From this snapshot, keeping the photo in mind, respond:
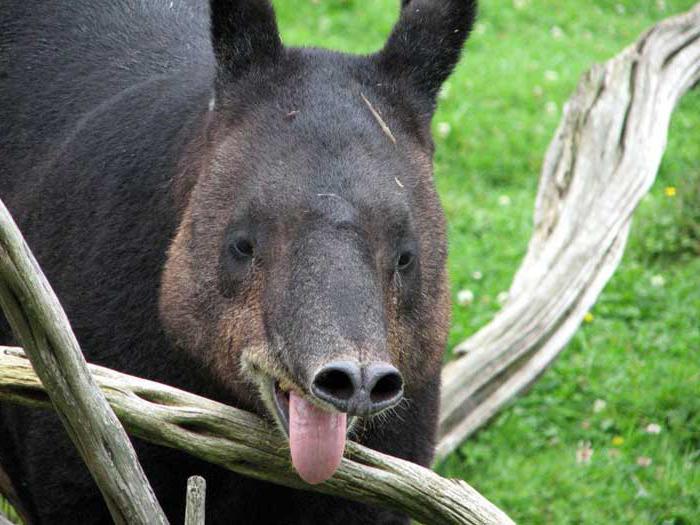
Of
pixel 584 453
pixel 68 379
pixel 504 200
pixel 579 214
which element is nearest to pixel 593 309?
pixel 579 214

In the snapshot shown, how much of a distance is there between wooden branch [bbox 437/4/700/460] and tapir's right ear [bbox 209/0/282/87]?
2496mm

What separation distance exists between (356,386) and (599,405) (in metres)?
3.89

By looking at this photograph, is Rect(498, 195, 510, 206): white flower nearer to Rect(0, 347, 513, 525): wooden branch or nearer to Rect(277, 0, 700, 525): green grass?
Rect(277, 0, 700, 525): green grass

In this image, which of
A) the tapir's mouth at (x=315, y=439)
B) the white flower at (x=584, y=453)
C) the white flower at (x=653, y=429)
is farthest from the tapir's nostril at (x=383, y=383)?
the white flower at (x=653, y=429)

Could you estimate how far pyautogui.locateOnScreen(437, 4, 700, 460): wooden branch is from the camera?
6047 mm

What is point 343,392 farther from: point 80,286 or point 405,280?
point 80,286

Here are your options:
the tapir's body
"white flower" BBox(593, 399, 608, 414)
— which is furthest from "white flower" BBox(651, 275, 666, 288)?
the tapir's body

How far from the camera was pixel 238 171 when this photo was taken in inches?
140

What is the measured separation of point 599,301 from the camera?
7.41 m

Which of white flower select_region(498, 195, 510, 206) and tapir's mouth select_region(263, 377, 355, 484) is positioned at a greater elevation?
tapir's mouth select_region(263, 377, 355, 484)

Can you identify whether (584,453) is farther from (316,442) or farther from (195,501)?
(195,501)

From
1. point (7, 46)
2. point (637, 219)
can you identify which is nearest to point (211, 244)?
point (7, 46)

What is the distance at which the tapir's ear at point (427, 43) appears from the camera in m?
3.92

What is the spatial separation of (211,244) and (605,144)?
147 inches
